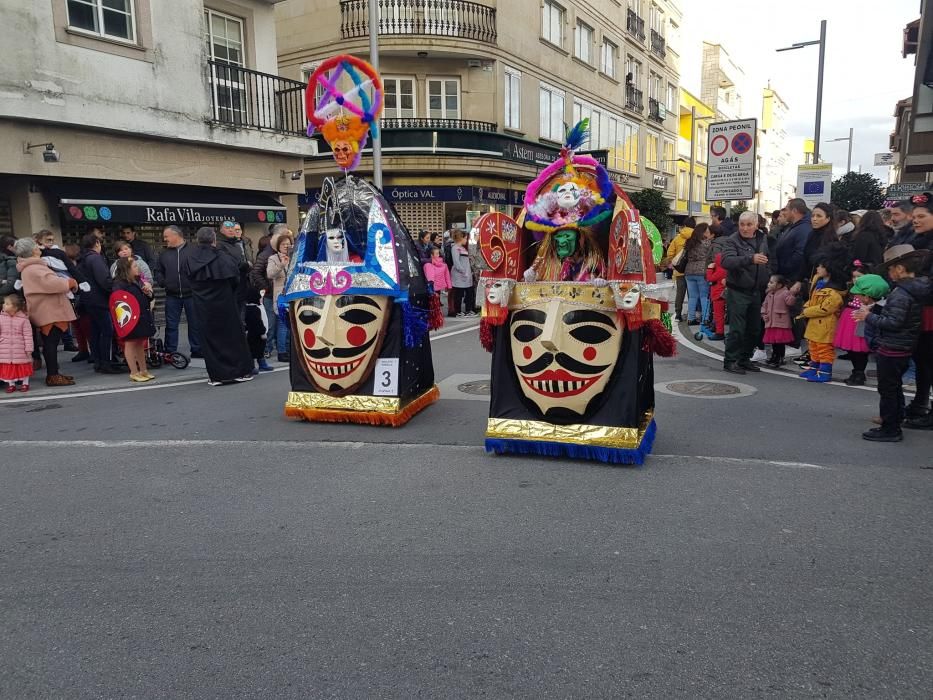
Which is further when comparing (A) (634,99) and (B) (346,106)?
(A) (634,99)

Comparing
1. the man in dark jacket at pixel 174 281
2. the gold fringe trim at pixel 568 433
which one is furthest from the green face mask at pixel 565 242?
the man in dark jacket at pixel 174 281

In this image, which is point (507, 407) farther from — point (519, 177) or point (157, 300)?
point (519, 177)

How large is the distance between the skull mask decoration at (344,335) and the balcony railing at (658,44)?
37.6 metres

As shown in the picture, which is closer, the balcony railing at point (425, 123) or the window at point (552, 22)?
the balcony railing at point (425, 123)

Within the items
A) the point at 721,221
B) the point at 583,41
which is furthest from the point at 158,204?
the point at 583,41

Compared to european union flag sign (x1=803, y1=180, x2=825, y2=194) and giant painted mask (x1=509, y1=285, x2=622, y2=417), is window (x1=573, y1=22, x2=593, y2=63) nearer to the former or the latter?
european union flag sign (x1=803, y1=180, x2=825, y2=194)

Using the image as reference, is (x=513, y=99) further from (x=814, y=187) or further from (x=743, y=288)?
(x=743, y=288)

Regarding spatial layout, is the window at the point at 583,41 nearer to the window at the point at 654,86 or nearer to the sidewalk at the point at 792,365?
the window at the point at 654,86

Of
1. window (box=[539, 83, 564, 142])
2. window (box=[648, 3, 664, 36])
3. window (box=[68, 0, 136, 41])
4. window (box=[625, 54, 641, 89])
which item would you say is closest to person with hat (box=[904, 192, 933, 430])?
window (box=[68, 0, 136, 41])

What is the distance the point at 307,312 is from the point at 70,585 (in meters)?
3.41

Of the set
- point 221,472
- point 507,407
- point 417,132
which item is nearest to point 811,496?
point 507,407

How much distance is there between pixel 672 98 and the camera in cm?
4378

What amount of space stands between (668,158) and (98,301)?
3864cm

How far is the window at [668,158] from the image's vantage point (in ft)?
138
